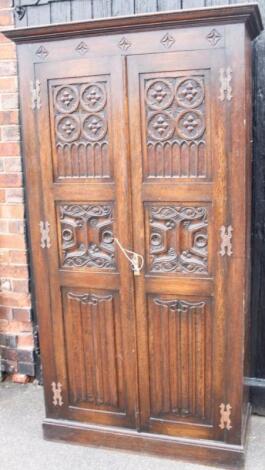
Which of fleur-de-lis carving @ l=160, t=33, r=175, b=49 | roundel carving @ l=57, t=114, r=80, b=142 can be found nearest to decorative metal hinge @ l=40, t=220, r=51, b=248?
roundel carving @ l=57, t=114, r=80, b=142

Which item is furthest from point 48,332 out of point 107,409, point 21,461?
point 21,461

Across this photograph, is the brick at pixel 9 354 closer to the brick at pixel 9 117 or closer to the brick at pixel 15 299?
the brick at pixel 15 299

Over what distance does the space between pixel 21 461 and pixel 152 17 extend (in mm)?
2147

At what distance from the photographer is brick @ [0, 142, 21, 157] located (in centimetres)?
280

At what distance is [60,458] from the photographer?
240cm

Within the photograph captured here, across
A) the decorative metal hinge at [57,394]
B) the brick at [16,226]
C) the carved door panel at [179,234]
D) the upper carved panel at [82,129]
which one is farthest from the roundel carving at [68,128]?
the decorative metal hinge at [57,394]

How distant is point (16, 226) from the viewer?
2.91m

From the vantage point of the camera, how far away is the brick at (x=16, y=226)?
289 cm

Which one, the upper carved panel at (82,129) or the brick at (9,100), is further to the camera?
the brick at (9,100)

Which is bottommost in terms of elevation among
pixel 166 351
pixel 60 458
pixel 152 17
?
pixel 60 458

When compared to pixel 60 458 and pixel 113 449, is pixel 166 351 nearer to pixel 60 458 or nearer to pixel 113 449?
pixel 113 449

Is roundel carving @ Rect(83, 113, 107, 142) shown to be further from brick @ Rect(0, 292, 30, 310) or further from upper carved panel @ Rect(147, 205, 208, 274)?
brick @ Rect(0, 292, 30, 310)

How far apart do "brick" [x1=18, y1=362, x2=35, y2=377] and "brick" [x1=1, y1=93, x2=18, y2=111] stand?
1587 mm

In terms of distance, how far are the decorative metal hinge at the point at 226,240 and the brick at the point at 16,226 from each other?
1.33 metres
